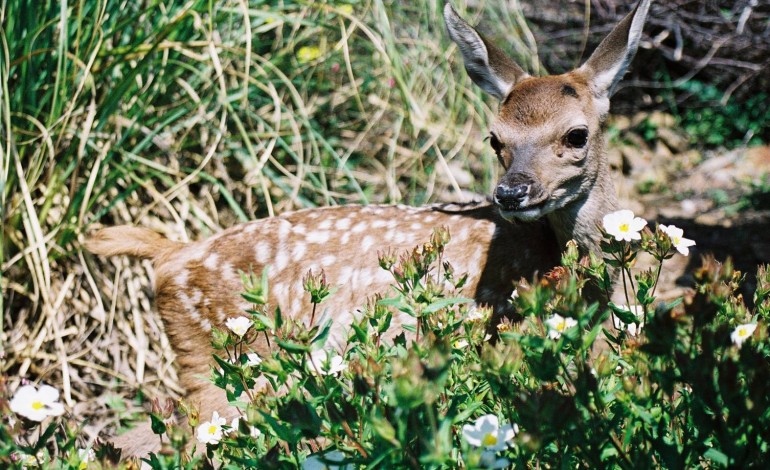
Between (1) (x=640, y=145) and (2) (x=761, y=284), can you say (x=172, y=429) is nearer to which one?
(2) (x=761, y=284)

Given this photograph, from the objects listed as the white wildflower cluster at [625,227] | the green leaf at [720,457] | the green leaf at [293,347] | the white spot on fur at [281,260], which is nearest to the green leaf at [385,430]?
the green leaf at [293,347]

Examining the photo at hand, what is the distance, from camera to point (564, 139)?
3.08m

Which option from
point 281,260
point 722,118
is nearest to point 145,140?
point 281,260

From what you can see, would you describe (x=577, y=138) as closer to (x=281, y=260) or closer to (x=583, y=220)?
(x=583, y=220)

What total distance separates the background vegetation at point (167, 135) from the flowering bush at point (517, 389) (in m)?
1.96

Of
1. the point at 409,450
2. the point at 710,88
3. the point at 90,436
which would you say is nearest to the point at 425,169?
the point at 90,436

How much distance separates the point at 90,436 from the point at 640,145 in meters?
4.45

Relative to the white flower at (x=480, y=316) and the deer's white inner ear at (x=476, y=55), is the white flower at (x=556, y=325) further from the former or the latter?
the deer's white inner ear at (x=476, y=55)

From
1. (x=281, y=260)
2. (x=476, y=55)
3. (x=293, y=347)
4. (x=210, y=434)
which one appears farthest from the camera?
(x=476, y=55)

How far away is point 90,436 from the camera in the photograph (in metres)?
3.62

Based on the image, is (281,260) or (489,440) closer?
(489,440)

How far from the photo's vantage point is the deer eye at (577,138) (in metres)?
3.09

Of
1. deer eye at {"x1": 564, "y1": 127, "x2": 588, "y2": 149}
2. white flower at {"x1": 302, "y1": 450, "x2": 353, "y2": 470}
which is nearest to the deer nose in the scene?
deer eye at {"x1": 564, "y1": 127, "x2": 588, "y2": 149}

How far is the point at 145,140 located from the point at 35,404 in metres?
2.41
